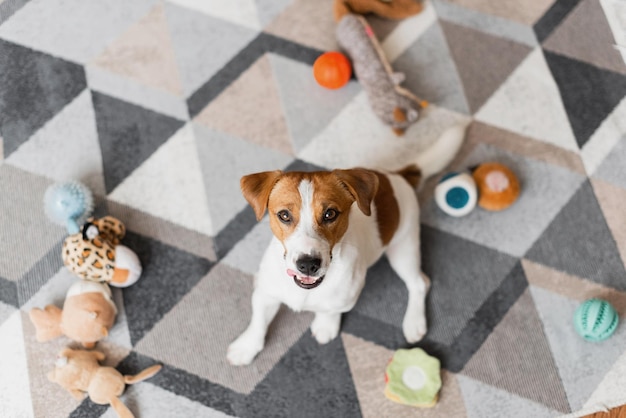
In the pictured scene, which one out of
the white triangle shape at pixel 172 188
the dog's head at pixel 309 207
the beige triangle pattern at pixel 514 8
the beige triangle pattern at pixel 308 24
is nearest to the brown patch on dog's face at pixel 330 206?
the dog's head at pixel 309 207

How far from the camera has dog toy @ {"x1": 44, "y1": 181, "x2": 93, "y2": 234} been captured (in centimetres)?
218

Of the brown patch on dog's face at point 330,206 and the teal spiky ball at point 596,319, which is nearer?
the brown patch on dog's face at point 330,206

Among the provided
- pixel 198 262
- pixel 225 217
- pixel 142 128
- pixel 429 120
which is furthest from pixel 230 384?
pixel 429 120

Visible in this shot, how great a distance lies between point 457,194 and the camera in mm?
2324

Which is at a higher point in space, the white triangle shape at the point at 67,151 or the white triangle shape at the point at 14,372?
the white triangle shape at the point at 67,151

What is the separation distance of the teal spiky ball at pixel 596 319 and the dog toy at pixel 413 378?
1.75ft

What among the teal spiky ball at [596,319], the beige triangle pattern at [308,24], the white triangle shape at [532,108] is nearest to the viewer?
the teal spiky ball at [596,319]

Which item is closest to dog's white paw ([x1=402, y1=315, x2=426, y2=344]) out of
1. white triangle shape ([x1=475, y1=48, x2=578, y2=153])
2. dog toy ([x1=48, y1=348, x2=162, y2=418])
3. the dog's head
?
the dog's head

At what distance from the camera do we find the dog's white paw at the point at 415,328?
2.24 meters

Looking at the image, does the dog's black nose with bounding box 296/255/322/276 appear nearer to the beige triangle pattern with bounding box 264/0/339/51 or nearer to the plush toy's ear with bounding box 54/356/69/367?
the plush toy's ear with bounding box 54/356/69/367

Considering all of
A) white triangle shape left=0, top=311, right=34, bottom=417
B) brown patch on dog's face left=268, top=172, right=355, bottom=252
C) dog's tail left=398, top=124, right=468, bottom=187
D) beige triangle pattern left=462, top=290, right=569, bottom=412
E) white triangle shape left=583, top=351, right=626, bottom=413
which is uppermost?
brown patch on dog's face left=268, top=172, right=355, bottom=252

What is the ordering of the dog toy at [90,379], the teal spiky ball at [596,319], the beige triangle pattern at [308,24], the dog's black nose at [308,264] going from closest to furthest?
the dog's black nose at [308,264]
the dog toy at [90,379]
the teal spiky ball at [596,319]
the beige triangle pattern at [308,24]

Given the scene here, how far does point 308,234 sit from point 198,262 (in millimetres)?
810

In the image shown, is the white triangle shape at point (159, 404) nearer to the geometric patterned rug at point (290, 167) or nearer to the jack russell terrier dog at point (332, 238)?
the geometric patterned rug at point (290, 167)
